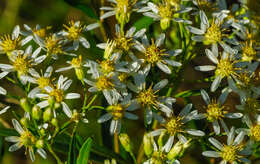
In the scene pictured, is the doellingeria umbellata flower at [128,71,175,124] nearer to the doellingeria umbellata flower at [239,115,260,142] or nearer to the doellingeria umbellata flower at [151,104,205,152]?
the doellingeria umbellata flower at [151,104,205,152]

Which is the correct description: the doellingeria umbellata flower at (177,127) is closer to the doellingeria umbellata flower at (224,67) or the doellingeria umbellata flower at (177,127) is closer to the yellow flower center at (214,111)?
the yellow flower center at (214,111)

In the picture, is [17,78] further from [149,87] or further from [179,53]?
[179,53]

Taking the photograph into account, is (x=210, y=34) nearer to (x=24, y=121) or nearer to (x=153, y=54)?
(x=153, y=54)

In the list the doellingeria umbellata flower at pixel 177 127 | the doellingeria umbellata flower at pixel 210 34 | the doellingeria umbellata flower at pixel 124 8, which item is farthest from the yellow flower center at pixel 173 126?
the doellingeria umbellata flower at pixel 124 8

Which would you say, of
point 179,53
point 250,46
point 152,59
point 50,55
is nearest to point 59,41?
point 50,55

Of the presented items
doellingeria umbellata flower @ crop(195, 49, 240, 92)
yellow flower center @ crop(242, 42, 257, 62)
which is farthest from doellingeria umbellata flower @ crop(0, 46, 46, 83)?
yellow flower center @ crop(242, 42, 257, 62)

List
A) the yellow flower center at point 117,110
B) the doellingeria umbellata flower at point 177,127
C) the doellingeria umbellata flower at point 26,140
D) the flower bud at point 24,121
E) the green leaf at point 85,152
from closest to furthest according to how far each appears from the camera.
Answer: the green leaf at point 85,152
the flower bud at point 24,121
the doellingeria umbellata flower at point 26,140
the yellow flower center at point 117,110
the doellingeria umbellata flower at point 177,127

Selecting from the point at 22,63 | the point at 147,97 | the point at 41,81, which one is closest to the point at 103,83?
the point at 147,97

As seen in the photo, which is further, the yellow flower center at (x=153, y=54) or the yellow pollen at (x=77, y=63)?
the yellow flower center at (x=153, y=54)
